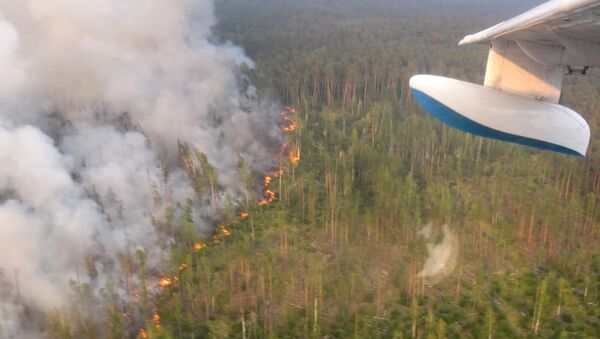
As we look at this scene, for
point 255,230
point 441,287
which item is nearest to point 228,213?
point 255,230

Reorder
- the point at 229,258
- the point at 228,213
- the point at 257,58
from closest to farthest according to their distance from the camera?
the point at 229,258, the point at 228,213, the point at 257,58

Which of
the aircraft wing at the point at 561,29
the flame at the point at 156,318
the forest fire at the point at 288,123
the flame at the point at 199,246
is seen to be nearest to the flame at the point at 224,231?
the flame at the point at 199,246

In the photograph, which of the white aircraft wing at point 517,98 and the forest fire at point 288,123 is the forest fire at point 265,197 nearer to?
the forest fire at point 288,123

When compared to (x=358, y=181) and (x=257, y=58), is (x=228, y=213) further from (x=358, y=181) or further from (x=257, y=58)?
(x=257, y=58)

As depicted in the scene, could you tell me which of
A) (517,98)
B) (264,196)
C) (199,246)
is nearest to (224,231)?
(199,246)

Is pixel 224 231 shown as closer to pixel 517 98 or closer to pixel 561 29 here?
pixel 517 98

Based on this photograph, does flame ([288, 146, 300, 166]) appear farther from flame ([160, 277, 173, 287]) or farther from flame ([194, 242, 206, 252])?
flame ([160, 277, 173, 287])
